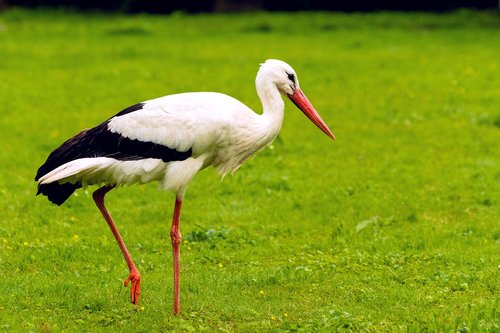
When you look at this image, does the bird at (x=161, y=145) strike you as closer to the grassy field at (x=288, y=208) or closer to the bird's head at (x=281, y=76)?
the bird's head at (x=281, y=76)

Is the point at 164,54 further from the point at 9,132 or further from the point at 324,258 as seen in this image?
the point at 324,258

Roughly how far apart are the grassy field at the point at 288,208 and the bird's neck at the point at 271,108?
1232 mm

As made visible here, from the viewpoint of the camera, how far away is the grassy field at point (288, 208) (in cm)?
703

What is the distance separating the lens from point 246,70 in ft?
57.3

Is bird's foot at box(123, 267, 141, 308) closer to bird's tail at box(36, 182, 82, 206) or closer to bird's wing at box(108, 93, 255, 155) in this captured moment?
bird's tail at box(36, 182, 82, 206)

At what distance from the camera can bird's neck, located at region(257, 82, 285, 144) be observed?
7.18 m

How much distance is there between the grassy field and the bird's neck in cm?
123

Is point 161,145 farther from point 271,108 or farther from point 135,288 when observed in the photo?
point 135,288

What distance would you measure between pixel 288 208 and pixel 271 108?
293cm

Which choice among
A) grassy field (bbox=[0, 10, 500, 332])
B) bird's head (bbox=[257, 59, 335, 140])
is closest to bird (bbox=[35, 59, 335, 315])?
bird's head (bbox=[257, 59, 335, 140])

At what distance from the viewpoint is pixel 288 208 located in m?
10.0

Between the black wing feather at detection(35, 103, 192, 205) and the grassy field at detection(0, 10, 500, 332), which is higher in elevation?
the black wing feather at detection(35, 103, 192, 205)

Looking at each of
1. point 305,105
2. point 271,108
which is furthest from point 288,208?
point 271,108

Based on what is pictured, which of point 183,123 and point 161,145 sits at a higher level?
point 183,123
